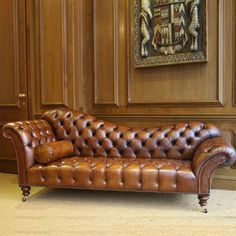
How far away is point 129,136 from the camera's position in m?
3.42

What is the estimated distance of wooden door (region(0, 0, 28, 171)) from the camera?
4.23 m

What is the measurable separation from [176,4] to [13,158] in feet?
9.88

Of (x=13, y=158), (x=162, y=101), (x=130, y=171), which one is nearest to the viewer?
(x=130, y=171)

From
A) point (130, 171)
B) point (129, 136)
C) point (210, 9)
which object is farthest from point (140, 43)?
point (130, 171)

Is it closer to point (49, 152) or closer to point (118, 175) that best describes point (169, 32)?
point (118, 175)

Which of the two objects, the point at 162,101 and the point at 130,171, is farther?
the point at 162,101

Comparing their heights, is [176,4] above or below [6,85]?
above

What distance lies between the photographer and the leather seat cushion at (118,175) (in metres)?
2.74

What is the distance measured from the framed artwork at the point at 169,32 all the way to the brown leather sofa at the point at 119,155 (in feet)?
2.68

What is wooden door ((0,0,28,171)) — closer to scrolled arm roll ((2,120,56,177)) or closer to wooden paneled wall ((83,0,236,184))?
wooden paneled wall ((83,0,236,184))

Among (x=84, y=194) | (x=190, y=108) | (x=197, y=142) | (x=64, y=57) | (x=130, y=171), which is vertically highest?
(x=64, y=57)

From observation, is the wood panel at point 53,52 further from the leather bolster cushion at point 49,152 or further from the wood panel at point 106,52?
the leather bolster cushion at point 49,152

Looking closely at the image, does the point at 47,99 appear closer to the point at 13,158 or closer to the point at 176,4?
the point at 13,158

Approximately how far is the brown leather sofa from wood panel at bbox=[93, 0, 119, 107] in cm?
45
